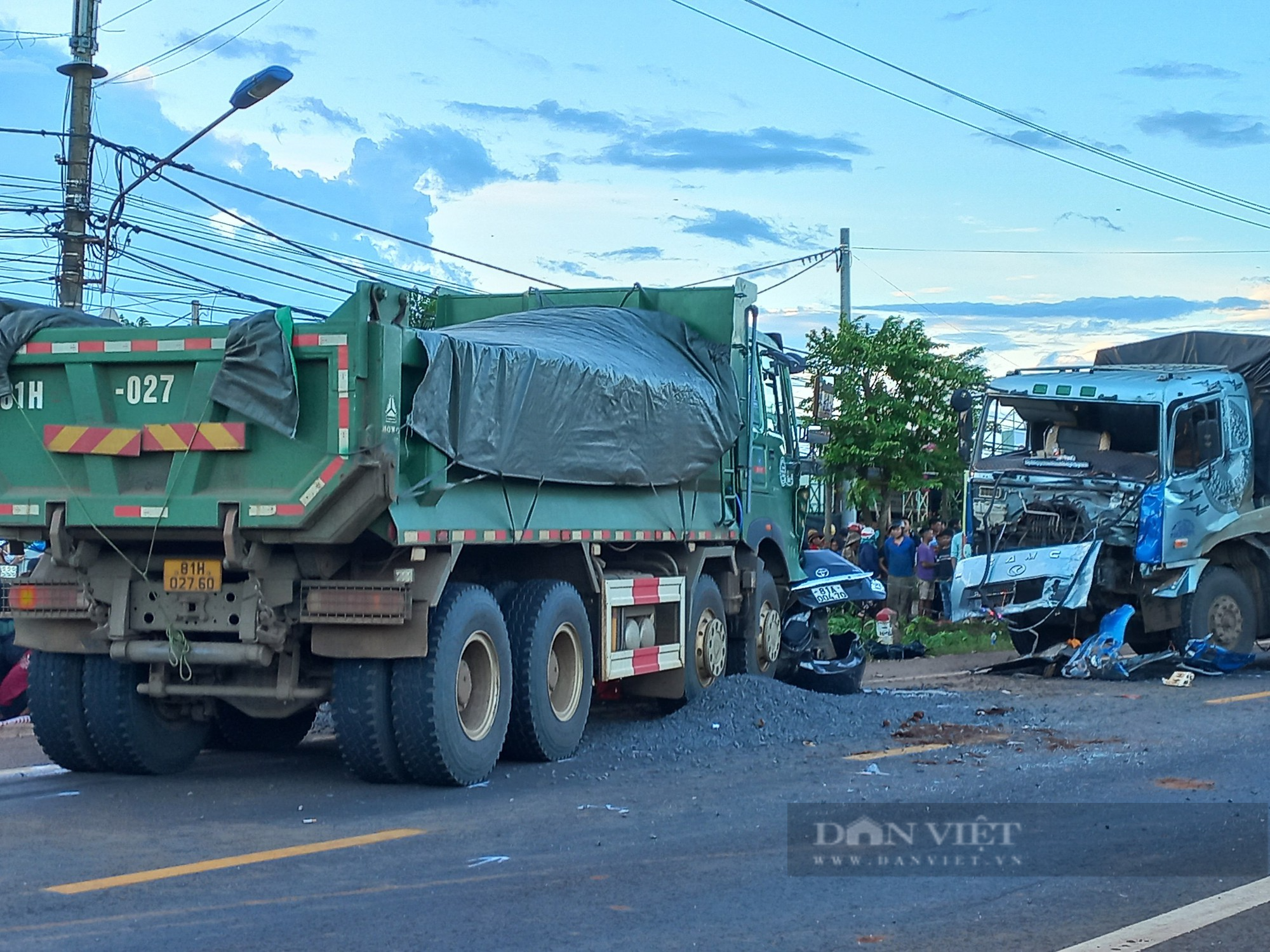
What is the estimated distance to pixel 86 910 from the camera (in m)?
5.92

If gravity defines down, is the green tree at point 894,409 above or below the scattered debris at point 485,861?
above

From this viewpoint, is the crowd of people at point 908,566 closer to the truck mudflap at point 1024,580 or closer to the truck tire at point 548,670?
the truck mudflap at point 1024,580

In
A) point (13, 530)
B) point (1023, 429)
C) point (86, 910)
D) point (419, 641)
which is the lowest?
point (86, 910)

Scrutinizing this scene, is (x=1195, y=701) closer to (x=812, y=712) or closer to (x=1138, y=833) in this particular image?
(x=812, y=712)

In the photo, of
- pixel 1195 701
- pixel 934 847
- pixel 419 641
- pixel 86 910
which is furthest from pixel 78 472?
pixel 1195 701

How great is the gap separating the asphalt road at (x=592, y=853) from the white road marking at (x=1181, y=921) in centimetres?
5

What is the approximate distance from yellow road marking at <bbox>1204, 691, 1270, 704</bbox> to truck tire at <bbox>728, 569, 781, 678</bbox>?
11.8 feet

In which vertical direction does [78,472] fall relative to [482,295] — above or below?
below

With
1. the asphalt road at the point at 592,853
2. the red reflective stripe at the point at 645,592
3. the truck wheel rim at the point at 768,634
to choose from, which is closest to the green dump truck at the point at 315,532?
the asphalt road at the point at 592,853

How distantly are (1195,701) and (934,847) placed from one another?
6640 millimetres

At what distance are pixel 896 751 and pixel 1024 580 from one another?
564cm

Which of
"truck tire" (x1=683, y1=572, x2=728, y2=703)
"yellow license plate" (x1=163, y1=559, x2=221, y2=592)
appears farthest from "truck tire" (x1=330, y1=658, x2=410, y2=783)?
"truck tire" (x1=683, y1=572, x2=728, y2=703)

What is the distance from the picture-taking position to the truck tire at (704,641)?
→ 1180 centimetres

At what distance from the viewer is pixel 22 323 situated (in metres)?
8.59
